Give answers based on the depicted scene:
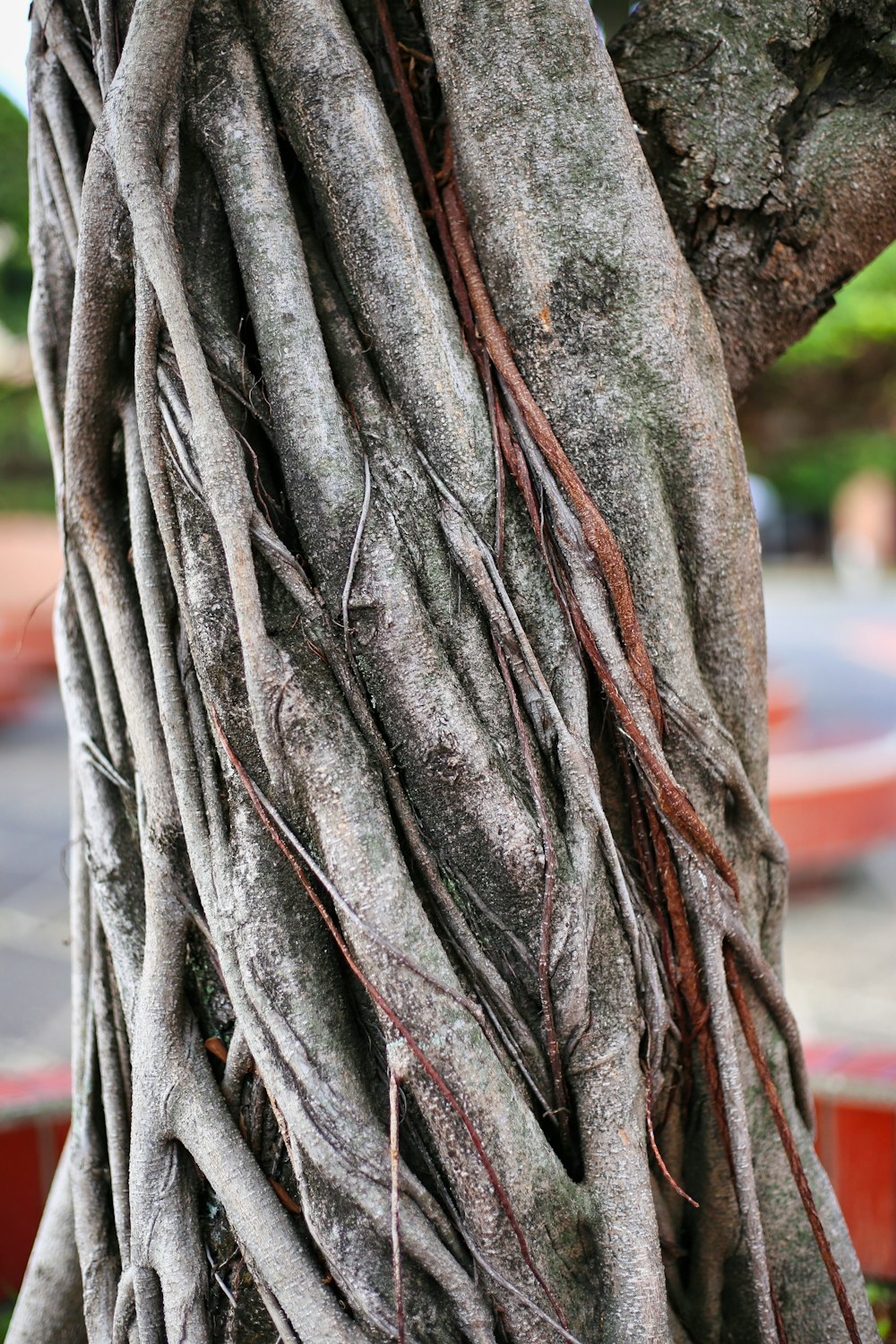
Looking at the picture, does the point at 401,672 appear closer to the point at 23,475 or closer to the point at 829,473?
the point at 23,475

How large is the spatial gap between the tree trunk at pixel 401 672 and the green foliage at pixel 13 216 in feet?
7.32

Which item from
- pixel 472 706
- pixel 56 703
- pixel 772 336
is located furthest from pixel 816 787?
pixel 56 703

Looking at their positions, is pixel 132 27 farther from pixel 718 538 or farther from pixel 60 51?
pixel 718 538

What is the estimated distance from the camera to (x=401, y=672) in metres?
1.27

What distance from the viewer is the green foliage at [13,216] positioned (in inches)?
138

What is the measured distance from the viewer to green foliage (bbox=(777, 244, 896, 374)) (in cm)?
504

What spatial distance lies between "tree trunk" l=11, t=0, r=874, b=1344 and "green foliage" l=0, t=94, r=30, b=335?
7.32 feet

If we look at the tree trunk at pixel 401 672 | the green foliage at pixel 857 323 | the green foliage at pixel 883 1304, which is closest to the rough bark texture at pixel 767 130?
the tree trunk at pixel 401 672

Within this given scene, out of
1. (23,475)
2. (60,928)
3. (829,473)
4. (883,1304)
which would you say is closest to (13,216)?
(60,928)

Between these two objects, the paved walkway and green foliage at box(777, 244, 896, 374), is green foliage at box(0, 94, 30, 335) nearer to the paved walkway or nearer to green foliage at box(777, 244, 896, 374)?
the paved walkway

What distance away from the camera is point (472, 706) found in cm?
130

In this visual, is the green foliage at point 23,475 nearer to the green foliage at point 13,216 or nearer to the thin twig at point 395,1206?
the green foliage at point 13,216

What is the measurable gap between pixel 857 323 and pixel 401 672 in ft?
14.8

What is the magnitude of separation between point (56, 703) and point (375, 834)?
8.08m
